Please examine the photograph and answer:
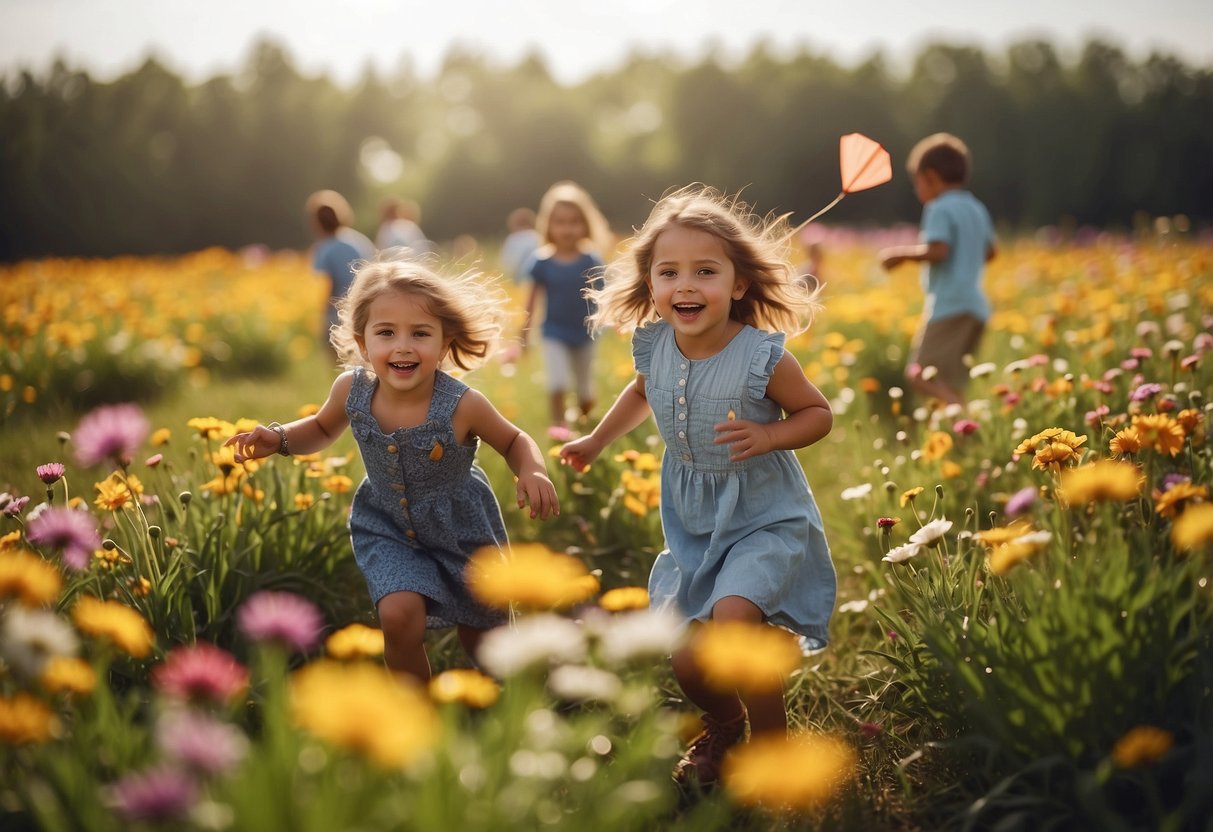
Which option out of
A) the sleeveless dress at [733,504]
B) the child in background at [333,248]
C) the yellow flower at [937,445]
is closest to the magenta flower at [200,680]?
the sleeveless dress at [733,504]

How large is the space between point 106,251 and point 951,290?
23.9 metres

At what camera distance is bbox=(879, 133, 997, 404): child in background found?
17.2ft

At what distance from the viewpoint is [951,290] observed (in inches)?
207

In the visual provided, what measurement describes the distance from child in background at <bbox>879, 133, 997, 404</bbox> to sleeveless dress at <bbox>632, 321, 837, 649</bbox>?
2.92m

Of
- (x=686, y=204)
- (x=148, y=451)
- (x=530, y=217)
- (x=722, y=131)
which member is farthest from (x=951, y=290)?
(x=722, y=131)

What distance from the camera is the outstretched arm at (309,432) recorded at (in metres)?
2.63

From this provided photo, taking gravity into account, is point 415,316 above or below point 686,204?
below

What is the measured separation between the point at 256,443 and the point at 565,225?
347 centimetres

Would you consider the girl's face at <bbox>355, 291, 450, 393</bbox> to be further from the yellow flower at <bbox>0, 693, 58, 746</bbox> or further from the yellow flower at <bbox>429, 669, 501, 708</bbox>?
the yellow flower at <bbox>0, 693, 58, 746</bbox>

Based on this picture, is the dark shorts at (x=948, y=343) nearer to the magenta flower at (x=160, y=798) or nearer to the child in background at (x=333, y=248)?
the child in background at (x=333, y=248)

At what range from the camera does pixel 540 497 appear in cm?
238

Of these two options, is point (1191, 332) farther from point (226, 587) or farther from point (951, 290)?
point (226, 587)

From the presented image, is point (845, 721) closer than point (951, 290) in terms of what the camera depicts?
Yes

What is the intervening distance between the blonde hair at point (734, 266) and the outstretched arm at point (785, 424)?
256 mm
